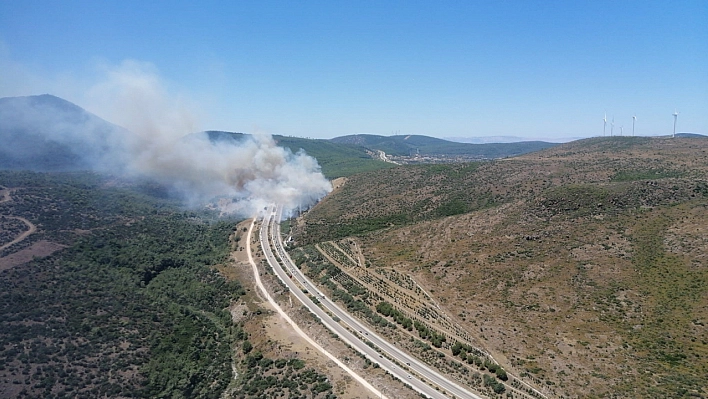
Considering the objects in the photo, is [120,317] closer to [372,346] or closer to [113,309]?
[113,309]

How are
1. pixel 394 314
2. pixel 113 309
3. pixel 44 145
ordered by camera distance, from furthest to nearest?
pixel 44 145 → pixel 394 314 → pixel 113 309

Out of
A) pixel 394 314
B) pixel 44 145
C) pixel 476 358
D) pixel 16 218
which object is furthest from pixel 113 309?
pixel 44 145

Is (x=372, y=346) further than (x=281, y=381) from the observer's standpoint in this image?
Yes

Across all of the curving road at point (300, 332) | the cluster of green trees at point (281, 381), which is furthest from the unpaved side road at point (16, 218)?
the cluster of green trees at point (281, 381)

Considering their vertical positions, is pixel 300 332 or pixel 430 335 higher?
pixel 430 335

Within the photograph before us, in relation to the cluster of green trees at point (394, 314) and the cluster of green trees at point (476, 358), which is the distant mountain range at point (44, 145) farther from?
the cluster of green trees at point (476, 358)

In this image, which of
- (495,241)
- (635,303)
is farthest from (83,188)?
(635,303)

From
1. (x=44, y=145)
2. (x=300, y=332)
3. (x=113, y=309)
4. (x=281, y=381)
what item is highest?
(x=44, y=145)
